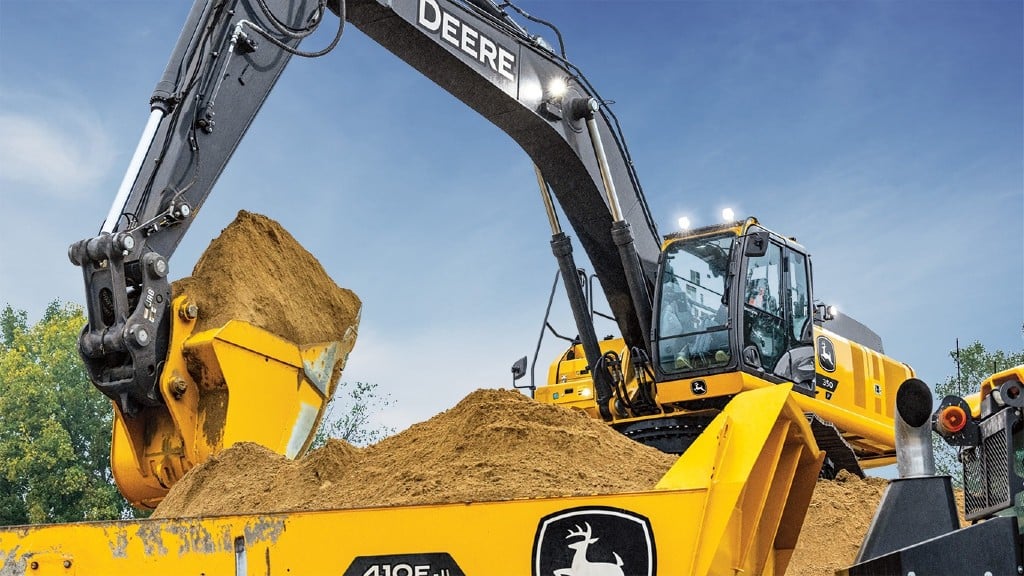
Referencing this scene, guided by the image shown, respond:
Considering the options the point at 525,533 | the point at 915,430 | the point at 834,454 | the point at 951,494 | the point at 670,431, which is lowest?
the point at 525,533

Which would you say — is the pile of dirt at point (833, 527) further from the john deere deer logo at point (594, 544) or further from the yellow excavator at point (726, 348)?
the john deere deer logo at point (594, 544)

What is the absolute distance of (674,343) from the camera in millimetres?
8938

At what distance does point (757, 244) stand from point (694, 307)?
2.80 ft

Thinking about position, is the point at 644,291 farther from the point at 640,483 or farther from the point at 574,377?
the point at 640,483

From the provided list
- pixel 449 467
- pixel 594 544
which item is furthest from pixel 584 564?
pixel 449 467

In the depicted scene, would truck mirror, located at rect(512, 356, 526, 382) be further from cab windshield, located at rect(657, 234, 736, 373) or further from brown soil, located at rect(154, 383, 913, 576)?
brown soil, located at rect(154, 383, 913, 576)

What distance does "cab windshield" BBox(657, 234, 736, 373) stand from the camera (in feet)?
28.7

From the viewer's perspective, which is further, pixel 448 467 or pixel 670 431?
pixel 670 431

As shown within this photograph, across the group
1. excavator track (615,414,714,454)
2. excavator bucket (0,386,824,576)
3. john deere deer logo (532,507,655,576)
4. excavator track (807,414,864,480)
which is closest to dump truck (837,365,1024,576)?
excavator bucket (0,386,824,576)

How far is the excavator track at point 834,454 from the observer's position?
8.28 metres

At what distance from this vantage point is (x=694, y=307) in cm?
900

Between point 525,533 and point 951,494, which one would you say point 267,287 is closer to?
point 525,533

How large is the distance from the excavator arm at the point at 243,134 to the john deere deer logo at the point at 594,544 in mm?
3398

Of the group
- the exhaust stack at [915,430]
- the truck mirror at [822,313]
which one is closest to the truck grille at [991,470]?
the exhaust stack at [915,430]
